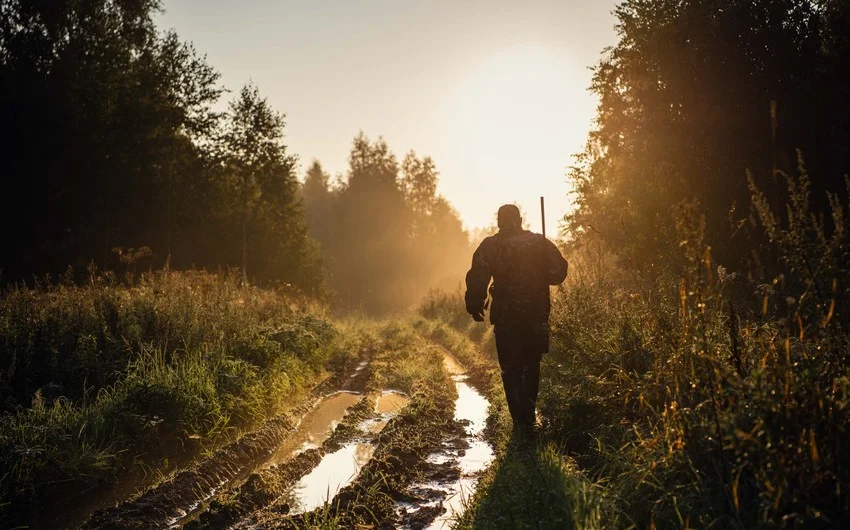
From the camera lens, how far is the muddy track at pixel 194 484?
15.8 feet

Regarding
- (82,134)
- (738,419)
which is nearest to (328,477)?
(738,419)

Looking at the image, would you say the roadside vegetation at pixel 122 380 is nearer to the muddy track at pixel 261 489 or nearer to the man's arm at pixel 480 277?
the muddy track at pixel 261 489

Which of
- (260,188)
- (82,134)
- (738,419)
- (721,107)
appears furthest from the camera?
(260,188)

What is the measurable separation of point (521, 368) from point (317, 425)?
3.26 metres

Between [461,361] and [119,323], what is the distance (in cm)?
805

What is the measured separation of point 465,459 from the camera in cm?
645

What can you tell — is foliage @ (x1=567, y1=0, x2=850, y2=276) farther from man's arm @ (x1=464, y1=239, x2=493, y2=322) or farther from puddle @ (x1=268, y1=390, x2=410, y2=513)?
puddle @ (x1=268, y1=390, x2=410, y2=513)

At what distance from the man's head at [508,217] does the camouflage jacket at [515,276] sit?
9 cm

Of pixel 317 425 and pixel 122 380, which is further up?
pixel 122 380

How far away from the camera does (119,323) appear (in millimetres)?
9188

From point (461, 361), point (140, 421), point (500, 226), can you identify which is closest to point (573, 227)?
point (461, 361)

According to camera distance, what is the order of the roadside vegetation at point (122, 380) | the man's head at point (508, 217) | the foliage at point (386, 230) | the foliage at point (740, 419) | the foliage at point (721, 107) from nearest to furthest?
the foliage at point (740, 419)
the roadside vegetation at point (122, 380)
the man's head at point (508, 217)
the foliage at point (721, 107)
the foliage at point (386, 230)

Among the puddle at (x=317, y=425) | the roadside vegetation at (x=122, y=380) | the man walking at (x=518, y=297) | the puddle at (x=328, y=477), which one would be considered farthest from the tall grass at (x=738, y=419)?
the roadside vegetation at (x=122, y=380)

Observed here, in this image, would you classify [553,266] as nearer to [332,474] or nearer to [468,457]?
[468,457]
